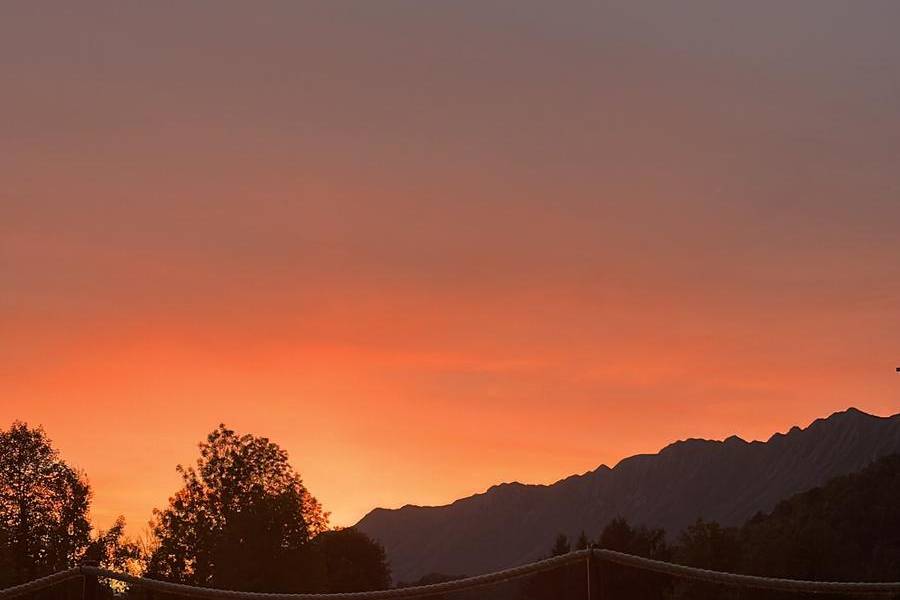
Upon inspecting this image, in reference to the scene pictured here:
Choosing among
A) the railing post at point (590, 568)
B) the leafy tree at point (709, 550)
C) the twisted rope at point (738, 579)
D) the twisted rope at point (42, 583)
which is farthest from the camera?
the leafy tree at point (709, 550)

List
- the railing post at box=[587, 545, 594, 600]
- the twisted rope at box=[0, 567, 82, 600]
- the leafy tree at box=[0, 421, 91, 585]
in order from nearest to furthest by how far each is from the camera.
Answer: the railing post at box=[587, 545, 594, 600] → the twisted rope at box=[0, 567, 82, 600] → the leafy tree at box=[0, 421, 91, 585]

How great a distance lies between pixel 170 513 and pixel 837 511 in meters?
60.1

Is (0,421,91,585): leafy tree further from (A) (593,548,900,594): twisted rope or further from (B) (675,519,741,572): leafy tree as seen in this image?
(A) (593,548,900,594): twisted rope

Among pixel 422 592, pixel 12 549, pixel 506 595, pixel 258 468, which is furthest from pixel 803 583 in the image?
pixel 506 595

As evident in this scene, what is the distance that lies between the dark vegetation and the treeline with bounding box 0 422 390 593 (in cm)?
8

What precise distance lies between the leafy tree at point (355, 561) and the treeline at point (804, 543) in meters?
16.5

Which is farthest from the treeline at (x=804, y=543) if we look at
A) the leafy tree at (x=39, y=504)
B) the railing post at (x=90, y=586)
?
the railing post at (x=90, y=586)

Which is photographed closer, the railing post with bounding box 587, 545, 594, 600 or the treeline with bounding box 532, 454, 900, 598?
the railing post with bounding box 587, 545, 594, 600

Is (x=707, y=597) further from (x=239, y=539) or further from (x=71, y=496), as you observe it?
(x=71, y=496)

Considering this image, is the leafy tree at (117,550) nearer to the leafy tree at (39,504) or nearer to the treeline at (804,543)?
the leafy tree at (39,504)

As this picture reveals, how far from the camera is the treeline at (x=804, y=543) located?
8412 cm

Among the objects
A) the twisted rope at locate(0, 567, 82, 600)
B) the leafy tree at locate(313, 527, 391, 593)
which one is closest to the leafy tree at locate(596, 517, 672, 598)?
the leafy tree at locate(313, 527, 391, 593)

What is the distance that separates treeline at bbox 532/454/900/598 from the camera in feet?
276

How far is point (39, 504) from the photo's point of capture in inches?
2763
